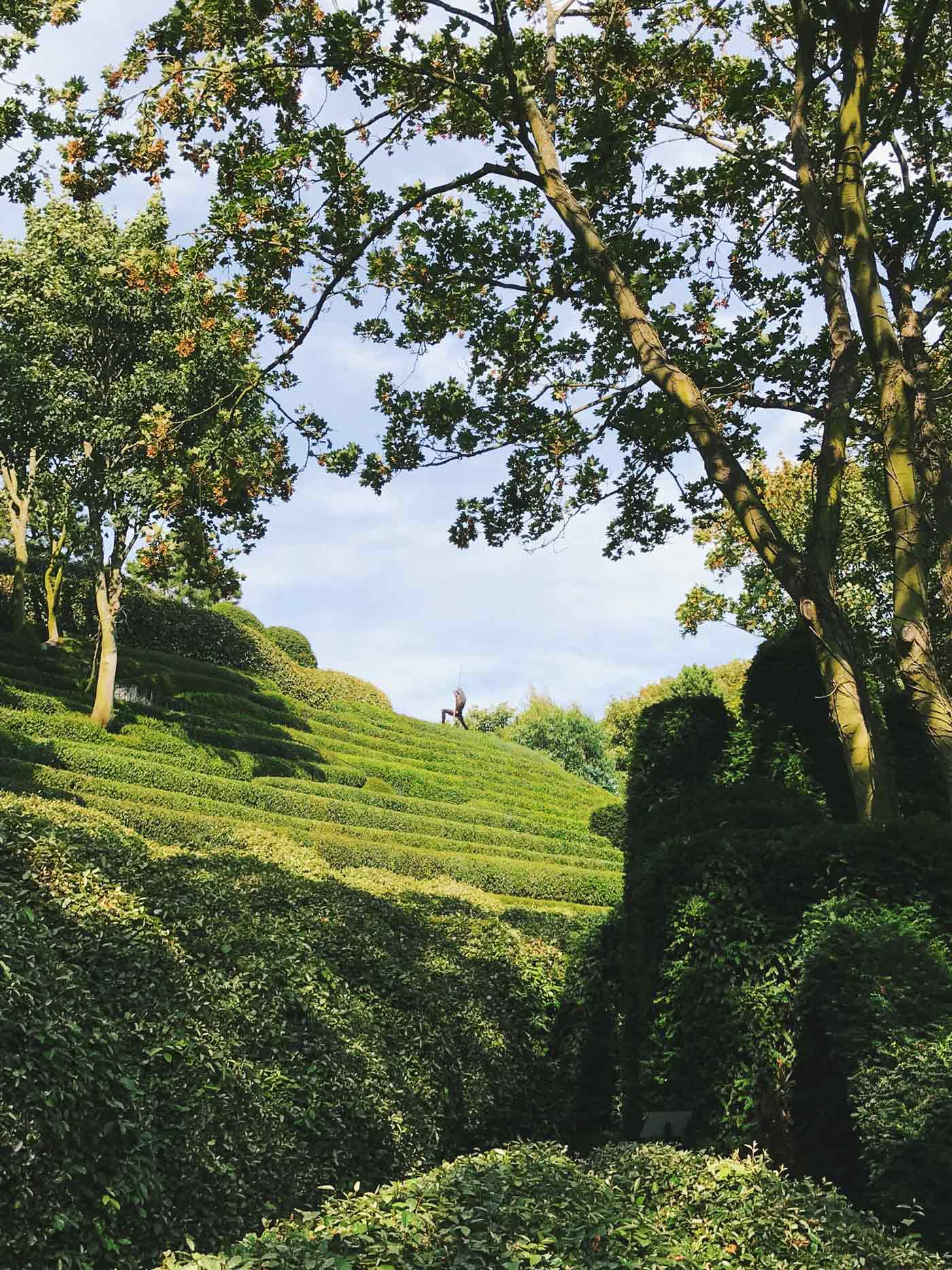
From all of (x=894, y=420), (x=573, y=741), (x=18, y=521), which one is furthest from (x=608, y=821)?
(x=573, y=741)

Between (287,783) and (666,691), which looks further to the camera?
(666,691)

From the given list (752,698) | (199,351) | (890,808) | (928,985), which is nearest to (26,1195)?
(928,985)

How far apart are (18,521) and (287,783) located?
1257 centimetres

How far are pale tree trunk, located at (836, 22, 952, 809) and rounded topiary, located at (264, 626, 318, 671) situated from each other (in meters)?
39.2

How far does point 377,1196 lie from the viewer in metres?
4.70

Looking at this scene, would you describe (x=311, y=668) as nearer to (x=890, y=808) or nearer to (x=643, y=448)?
(x=643, y=448)

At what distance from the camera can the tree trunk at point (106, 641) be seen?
75.9 ft

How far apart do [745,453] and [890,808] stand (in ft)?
21.2

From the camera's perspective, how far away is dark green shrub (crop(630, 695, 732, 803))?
10.6 metres

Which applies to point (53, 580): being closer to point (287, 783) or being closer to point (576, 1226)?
point (287, 783)

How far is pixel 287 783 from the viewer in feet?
79.8

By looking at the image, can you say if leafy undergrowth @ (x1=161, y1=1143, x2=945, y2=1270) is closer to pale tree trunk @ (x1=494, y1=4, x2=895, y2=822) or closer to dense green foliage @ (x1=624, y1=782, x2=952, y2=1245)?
dense green foliage @ (x1=624, y1=782, x2=952, y2=1245)

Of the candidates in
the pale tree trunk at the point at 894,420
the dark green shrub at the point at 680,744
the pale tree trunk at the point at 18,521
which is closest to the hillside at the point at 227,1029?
the dark green shrub at the point at 680,744

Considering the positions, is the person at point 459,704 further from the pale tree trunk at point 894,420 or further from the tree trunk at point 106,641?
the pale tree trunk at point 894,420
